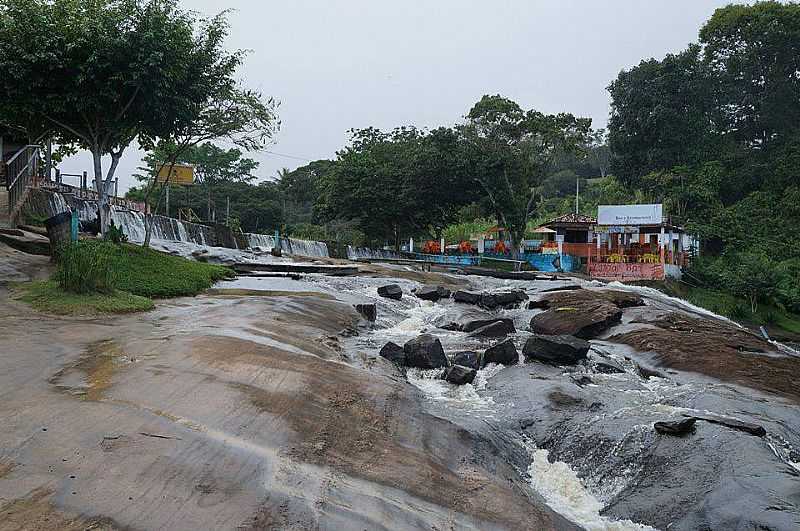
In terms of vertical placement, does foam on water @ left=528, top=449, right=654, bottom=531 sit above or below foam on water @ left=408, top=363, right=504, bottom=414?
below

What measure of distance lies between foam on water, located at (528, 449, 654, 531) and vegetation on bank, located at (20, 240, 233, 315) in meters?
8.03

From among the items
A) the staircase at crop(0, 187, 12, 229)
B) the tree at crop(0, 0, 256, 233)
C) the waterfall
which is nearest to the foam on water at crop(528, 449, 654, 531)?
the tree at crop(0, 0, 256, 233)

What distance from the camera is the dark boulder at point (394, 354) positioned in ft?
35.3

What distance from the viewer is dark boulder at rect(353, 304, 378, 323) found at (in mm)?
14969

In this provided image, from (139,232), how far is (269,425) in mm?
22801

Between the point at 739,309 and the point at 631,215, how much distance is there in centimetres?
979

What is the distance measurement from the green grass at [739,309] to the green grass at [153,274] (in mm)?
26076

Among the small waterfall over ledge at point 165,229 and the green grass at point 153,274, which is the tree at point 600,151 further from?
the green grass at point 153,274

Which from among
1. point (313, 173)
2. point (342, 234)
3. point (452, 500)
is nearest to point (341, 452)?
point (452, 500)

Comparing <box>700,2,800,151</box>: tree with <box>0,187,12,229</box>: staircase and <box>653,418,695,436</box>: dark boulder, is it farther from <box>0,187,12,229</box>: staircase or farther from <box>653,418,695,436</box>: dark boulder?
<box>0,187,12,229</box>: staircase

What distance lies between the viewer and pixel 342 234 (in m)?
56.3

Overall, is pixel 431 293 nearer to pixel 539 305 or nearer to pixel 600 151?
pixel 539 305

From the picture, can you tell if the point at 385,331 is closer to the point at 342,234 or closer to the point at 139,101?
the point at 139,101

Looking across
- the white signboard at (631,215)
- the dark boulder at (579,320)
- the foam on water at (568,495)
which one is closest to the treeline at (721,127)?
the white signboard at (631,215)
